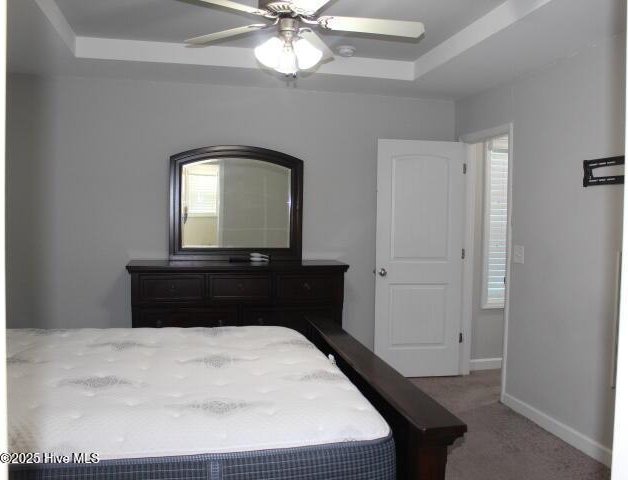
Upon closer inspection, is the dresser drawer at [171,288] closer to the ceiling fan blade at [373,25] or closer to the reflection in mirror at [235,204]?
the reflection in mirror at [235,204]

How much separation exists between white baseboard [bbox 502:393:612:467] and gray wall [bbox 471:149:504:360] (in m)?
0.94

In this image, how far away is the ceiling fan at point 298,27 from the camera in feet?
6.88

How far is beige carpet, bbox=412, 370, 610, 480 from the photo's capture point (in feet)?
9.20

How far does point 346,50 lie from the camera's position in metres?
3.64

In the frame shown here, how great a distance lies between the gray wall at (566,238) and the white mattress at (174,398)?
174cm

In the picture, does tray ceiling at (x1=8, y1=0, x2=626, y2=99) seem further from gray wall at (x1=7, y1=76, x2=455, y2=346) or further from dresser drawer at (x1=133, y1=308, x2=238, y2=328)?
dresser drawer at (x1=133, y1=308, x2=238, y2=328)

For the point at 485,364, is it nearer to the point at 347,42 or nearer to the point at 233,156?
the point at 233,156

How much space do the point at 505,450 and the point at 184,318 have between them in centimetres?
222

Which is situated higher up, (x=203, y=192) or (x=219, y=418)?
(x=203, y=192)

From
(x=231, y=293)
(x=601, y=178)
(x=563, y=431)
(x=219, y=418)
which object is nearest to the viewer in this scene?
(x=219, y=418)

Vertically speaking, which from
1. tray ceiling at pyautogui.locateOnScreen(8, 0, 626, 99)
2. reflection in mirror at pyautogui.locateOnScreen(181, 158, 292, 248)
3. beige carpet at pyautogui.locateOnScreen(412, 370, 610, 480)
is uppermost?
tray ceiling at pyautogui.locateOnScreen(8, 0, 626, 99)

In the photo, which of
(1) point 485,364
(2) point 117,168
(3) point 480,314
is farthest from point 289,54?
(1) point 485,364

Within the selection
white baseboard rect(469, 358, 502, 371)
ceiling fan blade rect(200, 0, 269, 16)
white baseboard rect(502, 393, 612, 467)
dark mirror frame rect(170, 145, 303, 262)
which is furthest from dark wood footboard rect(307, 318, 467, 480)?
white baseboard rect(469, 358, 502, 371)

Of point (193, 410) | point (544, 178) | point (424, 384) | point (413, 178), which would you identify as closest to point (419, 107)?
point (413, 178)
